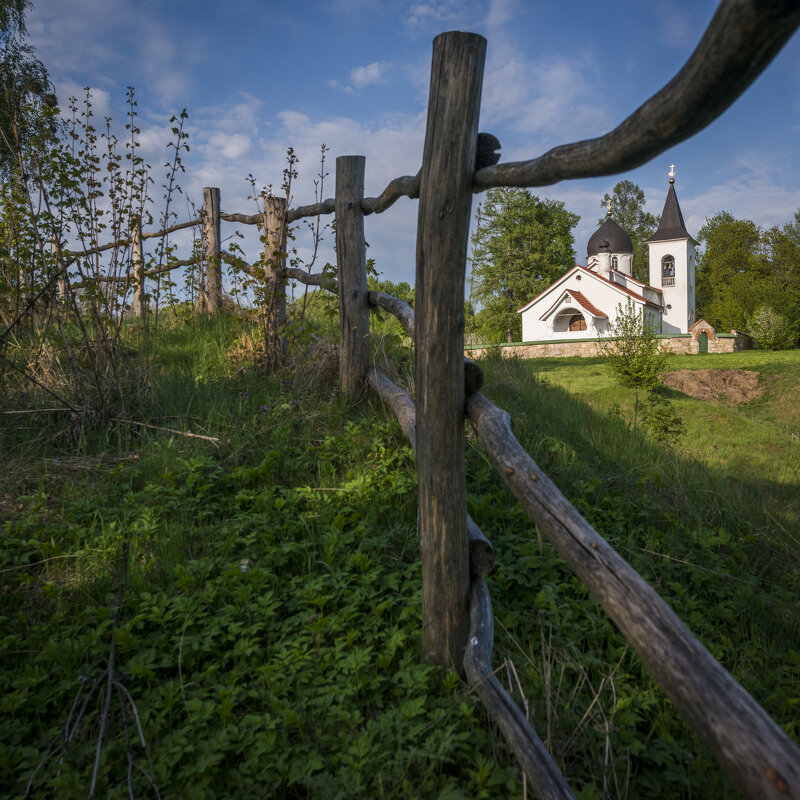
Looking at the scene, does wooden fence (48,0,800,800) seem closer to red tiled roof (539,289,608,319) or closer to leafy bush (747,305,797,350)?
red tiled roof (539,289,608,319)

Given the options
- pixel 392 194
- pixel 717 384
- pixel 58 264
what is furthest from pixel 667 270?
pixel 58 264

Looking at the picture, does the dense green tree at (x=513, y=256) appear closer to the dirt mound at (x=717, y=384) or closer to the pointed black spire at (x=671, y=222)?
the pointed black spire at (x=671, y=222)

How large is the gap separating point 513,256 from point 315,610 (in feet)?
135

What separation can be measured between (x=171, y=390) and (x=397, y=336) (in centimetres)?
225

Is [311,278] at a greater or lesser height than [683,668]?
greater

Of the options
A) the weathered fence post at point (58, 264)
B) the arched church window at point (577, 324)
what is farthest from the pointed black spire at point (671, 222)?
the weathered fence post at point (58, 264)

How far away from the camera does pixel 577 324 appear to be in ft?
124

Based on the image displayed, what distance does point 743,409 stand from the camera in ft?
51.5

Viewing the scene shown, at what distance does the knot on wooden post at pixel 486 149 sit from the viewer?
7.30ft

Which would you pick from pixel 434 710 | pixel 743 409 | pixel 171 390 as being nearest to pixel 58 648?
pixel 434 710

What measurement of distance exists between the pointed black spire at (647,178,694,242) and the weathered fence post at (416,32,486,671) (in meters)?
46.7

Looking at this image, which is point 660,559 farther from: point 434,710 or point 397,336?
point 397,336

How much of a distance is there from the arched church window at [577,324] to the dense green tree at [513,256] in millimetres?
4143

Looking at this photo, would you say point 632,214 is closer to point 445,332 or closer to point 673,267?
point 673,267
